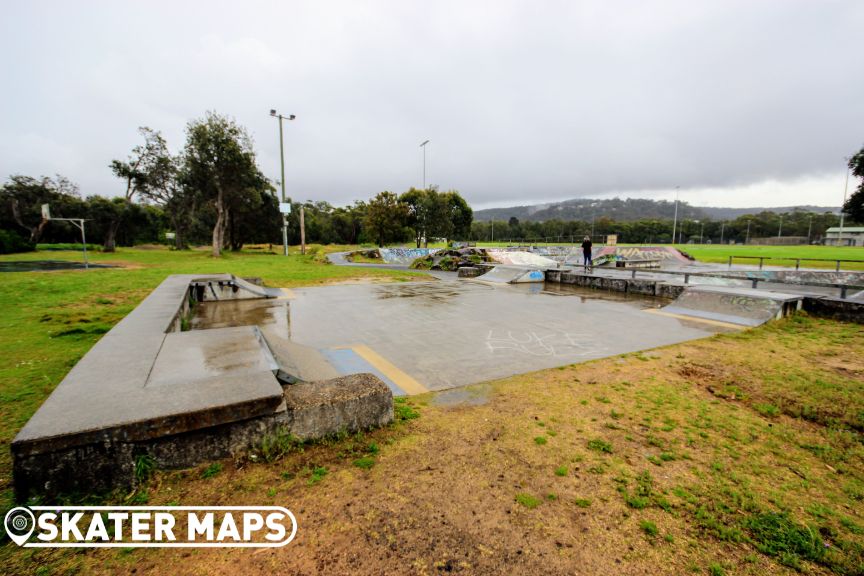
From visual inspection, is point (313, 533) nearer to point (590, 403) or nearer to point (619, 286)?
point (590, 403)

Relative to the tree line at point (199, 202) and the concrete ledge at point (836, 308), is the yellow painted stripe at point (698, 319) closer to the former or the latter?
the concrete ledge at point (836, 308)

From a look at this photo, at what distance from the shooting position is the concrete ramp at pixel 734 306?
8.29 m

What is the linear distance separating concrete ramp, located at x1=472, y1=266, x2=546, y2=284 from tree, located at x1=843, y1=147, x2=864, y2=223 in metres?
26.5

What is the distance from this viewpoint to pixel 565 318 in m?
8.68

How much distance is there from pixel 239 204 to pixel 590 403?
40672 millimetres

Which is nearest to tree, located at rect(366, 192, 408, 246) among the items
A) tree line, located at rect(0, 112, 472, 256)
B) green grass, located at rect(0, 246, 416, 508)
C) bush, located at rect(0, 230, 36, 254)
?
tree line, located at rect(0, 112, 472, 256)

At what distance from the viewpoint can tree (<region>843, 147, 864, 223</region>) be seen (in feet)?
82.5

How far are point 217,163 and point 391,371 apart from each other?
33.6m

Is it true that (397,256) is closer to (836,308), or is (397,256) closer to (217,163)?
(217,163)

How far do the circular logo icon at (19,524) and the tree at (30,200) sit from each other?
170 feet

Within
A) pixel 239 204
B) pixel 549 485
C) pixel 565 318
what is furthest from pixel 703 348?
pixel 239 204

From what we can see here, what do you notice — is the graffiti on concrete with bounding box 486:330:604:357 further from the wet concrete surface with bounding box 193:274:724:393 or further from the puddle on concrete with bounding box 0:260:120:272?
the puddle on concrete with bounding box 0:260:120:272

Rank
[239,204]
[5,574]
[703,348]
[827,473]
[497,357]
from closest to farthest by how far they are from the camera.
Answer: [5,574] → [827,473] → [497,357] → [703,348] → [239,204]

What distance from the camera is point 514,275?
1673 centimetres
